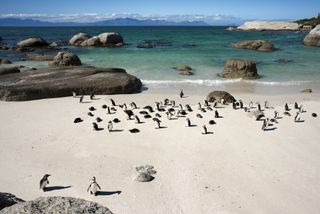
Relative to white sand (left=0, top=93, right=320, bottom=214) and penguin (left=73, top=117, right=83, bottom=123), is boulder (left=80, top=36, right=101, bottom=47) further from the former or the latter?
penguin (left=73, top=117, right=83, bottom=123)

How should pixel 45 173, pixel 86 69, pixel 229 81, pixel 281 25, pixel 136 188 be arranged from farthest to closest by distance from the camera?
pixel 281 25 → pixel 229 81 → pixel 86 69 → pixel 45 173 → pixel 136 188

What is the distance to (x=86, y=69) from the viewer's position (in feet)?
79.4

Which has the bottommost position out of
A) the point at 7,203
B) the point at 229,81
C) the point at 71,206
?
the point at 229,81

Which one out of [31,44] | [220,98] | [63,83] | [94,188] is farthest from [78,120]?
[31,44]

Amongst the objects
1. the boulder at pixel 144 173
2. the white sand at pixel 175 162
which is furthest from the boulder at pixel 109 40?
the boulder at pixel 144 173

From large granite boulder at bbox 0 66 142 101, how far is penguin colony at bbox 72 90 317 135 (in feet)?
6.97

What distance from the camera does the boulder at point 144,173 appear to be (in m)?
9.95

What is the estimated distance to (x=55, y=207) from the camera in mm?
5238

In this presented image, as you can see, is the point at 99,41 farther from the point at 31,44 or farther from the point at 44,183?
the point at 44,183

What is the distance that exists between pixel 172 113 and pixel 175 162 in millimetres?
5577

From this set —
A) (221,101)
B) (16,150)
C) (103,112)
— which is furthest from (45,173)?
(221,101)

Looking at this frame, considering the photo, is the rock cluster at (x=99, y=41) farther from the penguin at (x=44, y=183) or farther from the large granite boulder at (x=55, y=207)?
the large granite boulder at (x=55, y=207)

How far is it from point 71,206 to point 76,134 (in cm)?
872

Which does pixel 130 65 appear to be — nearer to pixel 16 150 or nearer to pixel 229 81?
pixel 229 81
